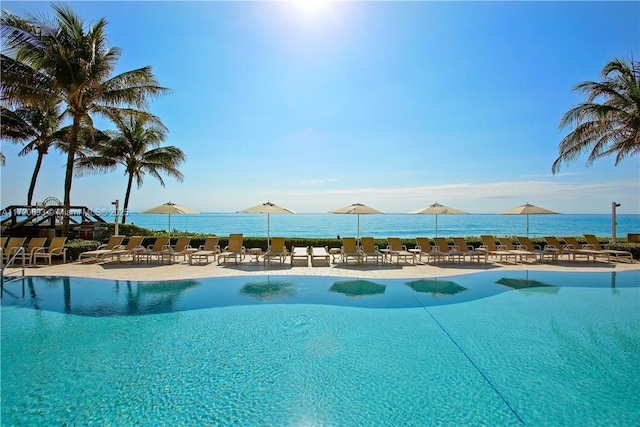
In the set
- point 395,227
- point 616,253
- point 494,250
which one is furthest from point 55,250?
point 395,227

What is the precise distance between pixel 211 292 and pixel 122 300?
6.55 ft

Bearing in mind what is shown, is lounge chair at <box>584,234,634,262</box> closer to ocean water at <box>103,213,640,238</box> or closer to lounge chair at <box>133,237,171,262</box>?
lounge chair at <box>133,237,171,262</box>

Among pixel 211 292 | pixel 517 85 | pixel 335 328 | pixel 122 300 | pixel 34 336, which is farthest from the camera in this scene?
pixel 517 85

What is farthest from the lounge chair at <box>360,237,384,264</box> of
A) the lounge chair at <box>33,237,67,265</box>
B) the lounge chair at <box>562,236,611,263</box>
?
the lounge chair at <box>33,237,67,265</box>

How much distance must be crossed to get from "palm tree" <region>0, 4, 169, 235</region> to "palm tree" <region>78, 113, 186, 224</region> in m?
6.16

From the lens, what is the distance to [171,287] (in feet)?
28.8

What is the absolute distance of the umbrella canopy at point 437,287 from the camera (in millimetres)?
8656

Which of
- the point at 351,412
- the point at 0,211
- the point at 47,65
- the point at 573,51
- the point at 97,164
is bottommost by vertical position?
the point at 351,412

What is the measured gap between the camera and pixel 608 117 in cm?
1408

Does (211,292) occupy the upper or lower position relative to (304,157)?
lower

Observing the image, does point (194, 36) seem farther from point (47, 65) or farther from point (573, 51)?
point (573, 51)

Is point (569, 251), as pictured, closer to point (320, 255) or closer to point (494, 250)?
point (494, 250)

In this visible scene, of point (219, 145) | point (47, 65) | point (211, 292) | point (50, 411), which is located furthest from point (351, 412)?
point (219, 145)

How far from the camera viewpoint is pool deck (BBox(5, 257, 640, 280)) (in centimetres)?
997
